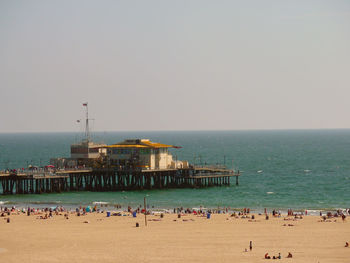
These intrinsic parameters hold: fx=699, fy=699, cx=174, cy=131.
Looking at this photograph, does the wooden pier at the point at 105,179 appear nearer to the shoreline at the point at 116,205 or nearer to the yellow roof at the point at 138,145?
the yellow roof at the point at 138,145

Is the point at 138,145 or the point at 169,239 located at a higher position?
the point at 138,145

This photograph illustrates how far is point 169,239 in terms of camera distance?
5388cm

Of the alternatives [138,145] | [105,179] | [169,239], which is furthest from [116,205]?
[169,239]

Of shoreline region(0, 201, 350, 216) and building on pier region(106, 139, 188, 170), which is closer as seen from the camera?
shoreline region(0, 201, 350, 216)

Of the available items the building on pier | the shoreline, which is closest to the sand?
the shoreline

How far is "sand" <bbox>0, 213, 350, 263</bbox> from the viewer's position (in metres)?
47.3

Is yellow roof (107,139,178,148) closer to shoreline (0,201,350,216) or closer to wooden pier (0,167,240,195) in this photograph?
wooden pier (0,167,240,195)

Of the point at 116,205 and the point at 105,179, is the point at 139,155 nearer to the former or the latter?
the point at 105,179

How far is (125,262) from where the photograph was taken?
4547 centimetres

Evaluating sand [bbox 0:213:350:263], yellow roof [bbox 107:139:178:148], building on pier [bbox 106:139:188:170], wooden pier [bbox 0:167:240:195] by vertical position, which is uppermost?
yellow roof [bbox 107:139:178:148]

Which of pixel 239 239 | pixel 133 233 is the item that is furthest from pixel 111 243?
pixel 239 239

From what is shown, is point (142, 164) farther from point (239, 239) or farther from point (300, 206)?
point (239, 239)

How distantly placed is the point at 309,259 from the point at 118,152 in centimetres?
4950

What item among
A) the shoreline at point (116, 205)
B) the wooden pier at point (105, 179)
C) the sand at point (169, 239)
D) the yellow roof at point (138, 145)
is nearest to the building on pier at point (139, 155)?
the yellow roof at point (138, 145)
